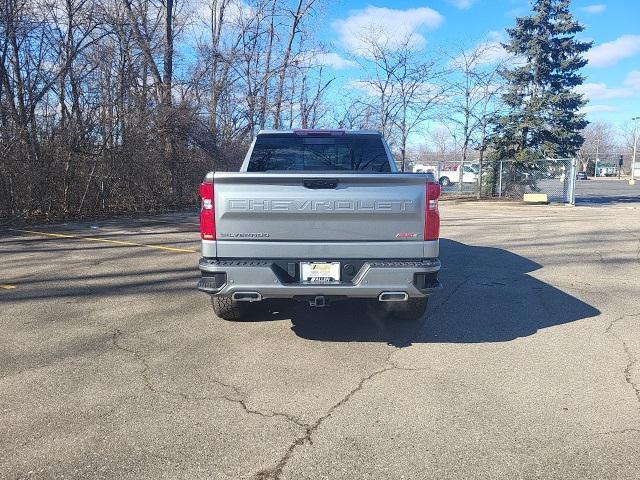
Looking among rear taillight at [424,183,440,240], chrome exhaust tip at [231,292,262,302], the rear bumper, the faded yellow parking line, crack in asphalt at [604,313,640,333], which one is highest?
rear taillight at [424,183,440,240]

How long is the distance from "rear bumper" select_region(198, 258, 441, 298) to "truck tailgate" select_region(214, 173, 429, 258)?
0.32 ft

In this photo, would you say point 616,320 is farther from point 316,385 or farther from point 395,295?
point 316,385

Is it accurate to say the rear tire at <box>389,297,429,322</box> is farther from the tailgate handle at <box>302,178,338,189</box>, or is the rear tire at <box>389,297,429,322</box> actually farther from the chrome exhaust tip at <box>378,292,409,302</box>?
the tailgate handle at <box>302,178,338,189</box>

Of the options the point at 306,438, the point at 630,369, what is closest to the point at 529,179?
the point at 630,369

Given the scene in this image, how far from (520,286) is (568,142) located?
23.5 m

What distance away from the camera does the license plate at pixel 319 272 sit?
166 inches

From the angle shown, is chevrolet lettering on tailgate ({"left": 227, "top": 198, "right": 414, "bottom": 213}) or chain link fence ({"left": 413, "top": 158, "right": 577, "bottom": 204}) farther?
chain link fence ({"left": 413, "top": 158, "right": 577, "bottom": 204})

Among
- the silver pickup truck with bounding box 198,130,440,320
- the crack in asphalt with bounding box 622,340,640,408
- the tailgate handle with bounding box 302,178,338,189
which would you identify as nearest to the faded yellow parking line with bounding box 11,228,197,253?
the silver pickup truck with bounding box 198,130,440,320

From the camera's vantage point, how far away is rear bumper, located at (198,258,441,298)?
4.18 meters

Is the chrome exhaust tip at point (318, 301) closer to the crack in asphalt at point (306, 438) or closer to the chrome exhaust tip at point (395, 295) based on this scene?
the chrome exhaust tip at point (395, 295)

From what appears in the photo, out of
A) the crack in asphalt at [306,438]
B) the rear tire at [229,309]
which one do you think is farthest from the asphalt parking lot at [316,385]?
the rear tire at [229,309]

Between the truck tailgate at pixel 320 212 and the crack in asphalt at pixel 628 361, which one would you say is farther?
the truck tailgate at pixel 320 212

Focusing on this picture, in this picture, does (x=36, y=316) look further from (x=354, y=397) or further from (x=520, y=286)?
(x=520, y=286)

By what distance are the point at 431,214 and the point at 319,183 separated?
98cm
